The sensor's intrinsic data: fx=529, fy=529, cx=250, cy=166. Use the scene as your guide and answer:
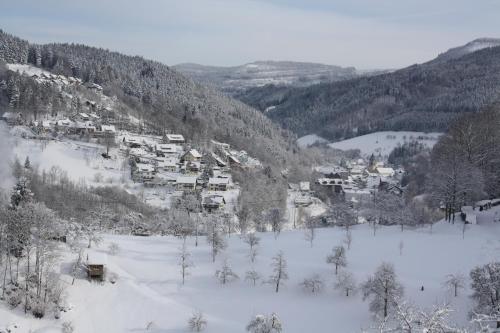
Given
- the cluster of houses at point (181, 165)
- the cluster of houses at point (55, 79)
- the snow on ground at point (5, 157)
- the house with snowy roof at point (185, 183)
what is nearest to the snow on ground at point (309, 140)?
the cluster of houses at point (181, 165)

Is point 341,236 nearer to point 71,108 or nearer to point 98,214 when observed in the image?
point 98,214

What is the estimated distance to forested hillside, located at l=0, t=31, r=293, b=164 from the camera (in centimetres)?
8125

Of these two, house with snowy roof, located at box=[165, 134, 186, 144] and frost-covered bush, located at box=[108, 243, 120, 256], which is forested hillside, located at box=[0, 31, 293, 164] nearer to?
house with snowy roof, located at box=[165, 134, 186, 144]

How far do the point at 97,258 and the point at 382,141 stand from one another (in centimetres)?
11876

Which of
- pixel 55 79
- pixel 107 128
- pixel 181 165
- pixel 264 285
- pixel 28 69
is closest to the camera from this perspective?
pixel 264 285

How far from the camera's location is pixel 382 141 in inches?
5576

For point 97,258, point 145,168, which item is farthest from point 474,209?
point 145,168

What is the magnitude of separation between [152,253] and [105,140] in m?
43.2

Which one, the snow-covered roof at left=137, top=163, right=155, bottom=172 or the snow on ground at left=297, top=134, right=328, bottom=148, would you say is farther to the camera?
the snow on ground at left=297, top=134, right=328, bottom=148

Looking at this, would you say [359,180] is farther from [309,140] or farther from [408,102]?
[408,102]

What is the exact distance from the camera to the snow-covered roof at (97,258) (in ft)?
103

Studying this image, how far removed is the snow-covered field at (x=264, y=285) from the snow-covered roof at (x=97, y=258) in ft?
2.24

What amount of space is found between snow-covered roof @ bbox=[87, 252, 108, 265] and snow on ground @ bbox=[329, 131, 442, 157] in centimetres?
10376

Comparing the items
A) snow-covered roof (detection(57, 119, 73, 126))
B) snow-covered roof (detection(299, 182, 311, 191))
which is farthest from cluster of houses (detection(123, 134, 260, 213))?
snow-covered roof (detection(299, 182, 311, 191))
